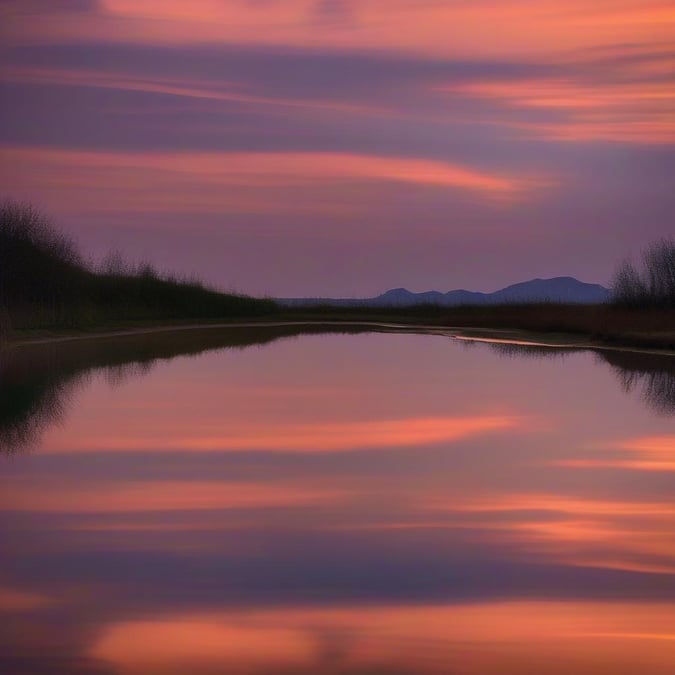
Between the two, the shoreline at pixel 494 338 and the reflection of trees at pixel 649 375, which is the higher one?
the shoreline at pixel 494 338

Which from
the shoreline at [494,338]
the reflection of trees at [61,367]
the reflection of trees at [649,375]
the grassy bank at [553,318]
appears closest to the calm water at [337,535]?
the reflection of trees at [61,367]

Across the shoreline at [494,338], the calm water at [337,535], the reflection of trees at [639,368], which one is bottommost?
the calm water at [337,535]

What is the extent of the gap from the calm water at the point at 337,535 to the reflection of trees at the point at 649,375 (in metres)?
0.21

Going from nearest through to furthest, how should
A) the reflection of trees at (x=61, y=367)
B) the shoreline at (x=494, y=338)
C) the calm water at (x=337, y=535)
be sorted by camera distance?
the calm water at (x=337, y=535) → the reflection of trees at (x=61, y=367) → the shoreline at (x=494, y=338)

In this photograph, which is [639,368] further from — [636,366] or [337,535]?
[337,535]

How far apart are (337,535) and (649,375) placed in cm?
1193

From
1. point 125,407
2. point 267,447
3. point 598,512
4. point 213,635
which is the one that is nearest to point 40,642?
point 213,635

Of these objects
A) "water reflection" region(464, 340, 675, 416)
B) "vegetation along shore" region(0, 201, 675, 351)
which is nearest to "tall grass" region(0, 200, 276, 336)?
"vegetation along shore" region(0, 201, 675, 351)

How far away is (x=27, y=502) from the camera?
720 centimetres

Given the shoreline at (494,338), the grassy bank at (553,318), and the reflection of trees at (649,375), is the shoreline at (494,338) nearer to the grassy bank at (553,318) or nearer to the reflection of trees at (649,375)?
the grassy bank at (553,318)

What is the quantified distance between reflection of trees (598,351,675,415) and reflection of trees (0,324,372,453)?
6.09 meters

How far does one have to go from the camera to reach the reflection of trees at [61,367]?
11.4 metres

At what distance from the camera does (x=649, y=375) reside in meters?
17.3

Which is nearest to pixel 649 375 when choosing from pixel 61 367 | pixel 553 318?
pixel 61 367
